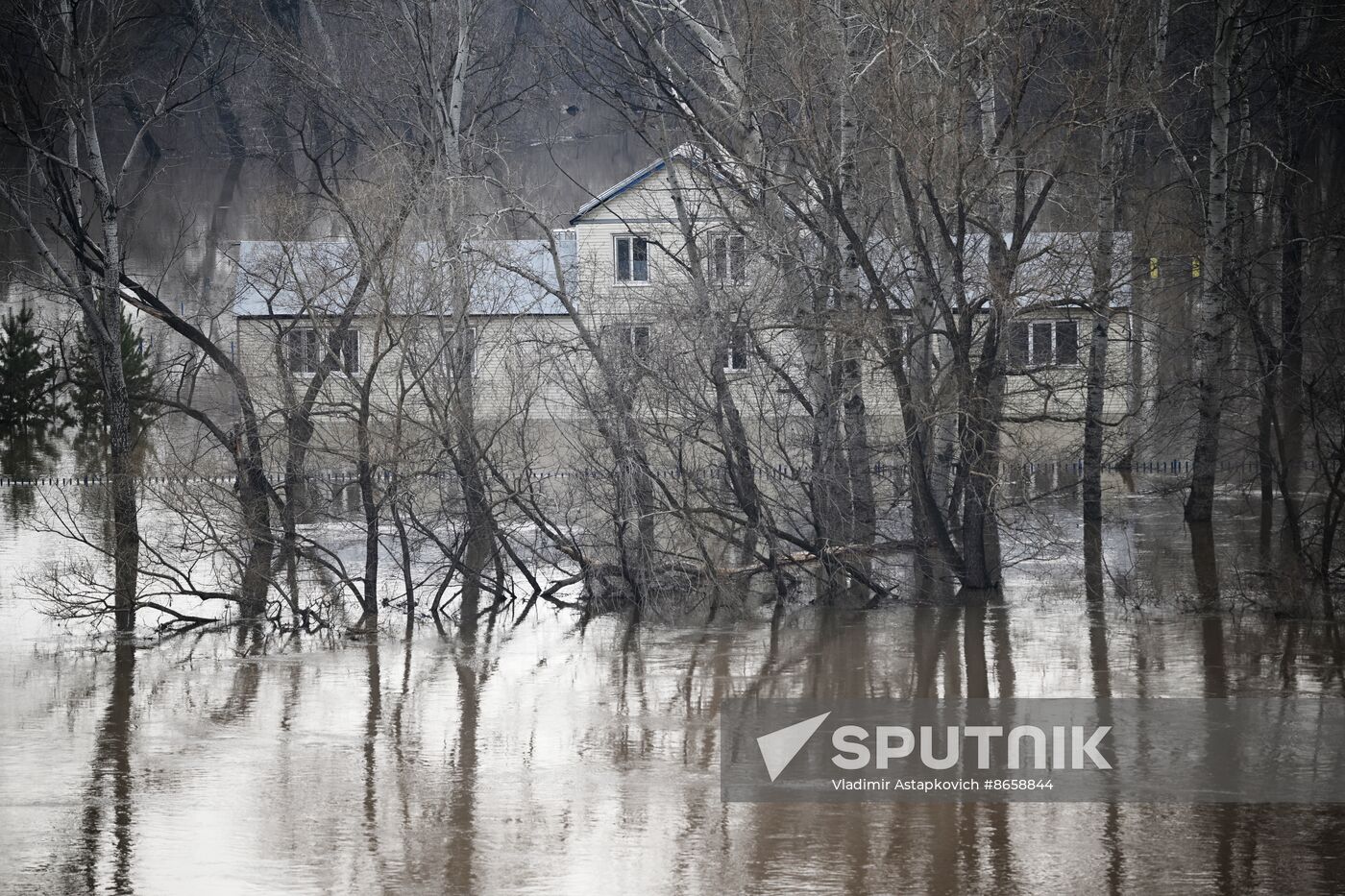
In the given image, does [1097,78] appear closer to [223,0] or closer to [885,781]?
[885,781]

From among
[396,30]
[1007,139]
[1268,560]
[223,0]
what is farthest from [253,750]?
[223,0]

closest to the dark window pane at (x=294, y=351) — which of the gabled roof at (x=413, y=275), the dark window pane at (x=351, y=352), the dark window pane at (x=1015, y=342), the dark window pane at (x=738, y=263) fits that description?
the gabled roof at (x=413, y=275)

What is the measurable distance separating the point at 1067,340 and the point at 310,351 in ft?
35.3

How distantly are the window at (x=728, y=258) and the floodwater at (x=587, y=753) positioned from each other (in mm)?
4827

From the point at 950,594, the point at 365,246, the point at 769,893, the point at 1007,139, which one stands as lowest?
the point at 769,893

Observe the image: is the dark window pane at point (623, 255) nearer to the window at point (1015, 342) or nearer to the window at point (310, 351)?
the window at point (310, 351)

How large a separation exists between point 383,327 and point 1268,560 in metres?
12.2

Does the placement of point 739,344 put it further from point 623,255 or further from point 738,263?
Answer: point 623,255

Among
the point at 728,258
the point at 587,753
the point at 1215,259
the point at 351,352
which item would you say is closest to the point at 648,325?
the point at 728,258

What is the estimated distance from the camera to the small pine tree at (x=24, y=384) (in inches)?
1377

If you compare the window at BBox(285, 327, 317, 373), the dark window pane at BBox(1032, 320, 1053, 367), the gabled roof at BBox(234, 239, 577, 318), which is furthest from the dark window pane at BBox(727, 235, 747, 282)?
the dark window pane at BBox(1032, 320, 1053, 367)

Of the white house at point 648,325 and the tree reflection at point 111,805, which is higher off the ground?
the white house at point 648,325

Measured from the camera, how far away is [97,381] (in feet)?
109

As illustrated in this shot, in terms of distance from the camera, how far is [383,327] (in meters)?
18.7
